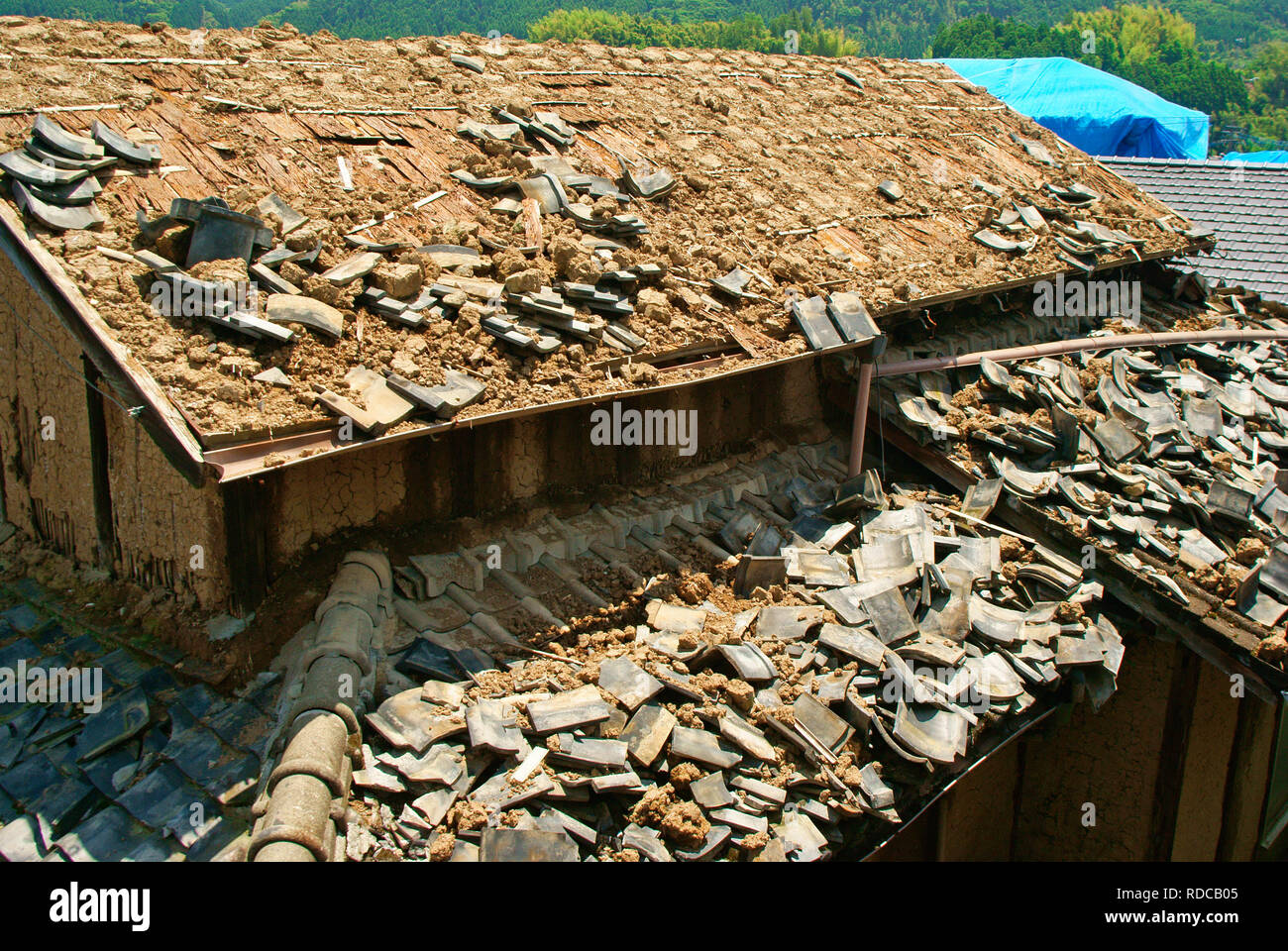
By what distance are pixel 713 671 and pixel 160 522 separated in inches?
135

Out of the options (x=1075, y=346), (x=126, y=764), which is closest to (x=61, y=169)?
(x=126, y=764)

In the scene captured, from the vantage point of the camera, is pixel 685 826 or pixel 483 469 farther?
pixel 483 469

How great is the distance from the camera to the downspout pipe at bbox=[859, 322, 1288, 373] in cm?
891

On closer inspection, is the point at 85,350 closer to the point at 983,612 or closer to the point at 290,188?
the point at 290,188

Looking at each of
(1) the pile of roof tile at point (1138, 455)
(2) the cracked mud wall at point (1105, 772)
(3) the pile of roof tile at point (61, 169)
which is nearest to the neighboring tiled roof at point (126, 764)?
(3) the pile of roof tile at point (61, 169)

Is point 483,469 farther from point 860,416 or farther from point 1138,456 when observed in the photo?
point 1138,456

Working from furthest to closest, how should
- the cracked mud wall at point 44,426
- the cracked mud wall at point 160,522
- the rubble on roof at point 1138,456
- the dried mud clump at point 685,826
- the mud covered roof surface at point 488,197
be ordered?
the rubble on roof at point 1138,456, the cracked mud wall at point 44,426, the mud covered roof surface at point 488,197, the cracked mud wall at point 160,522, the dried mud clump at point 685,826

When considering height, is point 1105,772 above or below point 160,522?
below

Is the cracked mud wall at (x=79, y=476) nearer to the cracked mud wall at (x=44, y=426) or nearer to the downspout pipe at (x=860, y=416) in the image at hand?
the cracked mud wall at (x=44, y=426)

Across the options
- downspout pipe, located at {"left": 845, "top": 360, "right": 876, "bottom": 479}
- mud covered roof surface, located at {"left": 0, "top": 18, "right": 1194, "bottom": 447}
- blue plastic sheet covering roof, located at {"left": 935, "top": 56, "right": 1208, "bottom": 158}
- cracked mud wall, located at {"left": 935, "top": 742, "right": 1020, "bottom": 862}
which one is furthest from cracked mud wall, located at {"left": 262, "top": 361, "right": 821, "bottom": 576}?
blue plastic sheet covering roof, located at {"left": 935, "top": 56, "right": 1208, "bottom": 158}

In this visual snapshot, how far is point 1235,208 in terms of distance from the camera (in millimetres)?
16281

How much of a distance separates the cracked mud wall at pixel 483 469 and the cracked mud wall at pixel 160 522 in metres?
0.30

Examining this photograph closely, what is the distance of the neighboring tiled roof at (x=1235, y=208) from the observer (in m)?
15.0

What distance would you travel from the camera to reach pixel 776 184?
9.87m
